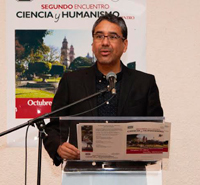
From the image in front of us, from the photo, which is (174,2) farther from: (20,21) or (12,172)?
(12,172)

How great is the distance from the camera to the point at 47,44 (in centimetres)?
291

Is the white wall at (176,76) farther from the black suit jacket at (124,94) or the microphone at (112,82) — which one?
the microphone at (112,82)

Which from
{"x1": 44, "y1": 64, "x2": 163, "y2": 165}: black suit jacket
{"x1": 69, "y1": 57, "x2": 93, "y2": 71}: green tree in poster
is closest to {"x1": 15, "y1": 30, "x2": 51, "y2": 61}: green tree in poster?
{"x1": 69, "y1": 57, "x2": 93, "y2": 71}: green tree in poster

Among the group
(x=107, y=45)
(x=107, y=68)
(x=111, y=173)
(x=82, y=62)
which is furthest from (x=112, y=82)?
(x=82, y=62)

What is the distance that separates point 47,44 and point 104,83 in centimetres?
96

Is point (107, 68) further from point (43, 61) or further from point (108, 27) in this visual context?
point (43, 61)

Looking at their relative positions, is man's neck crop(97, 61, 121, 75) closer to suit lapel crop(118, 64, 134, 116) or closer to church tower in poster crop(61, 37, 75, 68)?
suit lapel crop(118, 64, 134, 116)

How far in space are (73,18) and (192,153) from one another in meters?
1.60

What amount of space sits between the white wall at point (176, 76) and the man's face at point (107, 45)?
2.90ft

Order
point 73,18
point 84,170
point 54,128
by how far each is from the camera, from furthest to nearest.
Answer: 1. point 73,18
2. point 54,128
3. point 84,170

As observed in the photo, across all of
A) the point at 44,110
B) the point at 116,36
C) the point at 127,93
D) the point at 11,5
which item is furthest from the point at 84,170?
the point at 11,5

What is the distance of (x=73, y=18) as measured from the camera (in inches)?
113

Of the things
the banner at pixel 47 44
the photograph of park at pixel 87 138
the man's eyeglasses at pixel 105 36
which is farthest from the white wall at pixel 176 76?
the photograph of park at pixel 87 138

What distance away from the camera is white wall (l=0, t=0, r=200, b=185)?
290 cm
